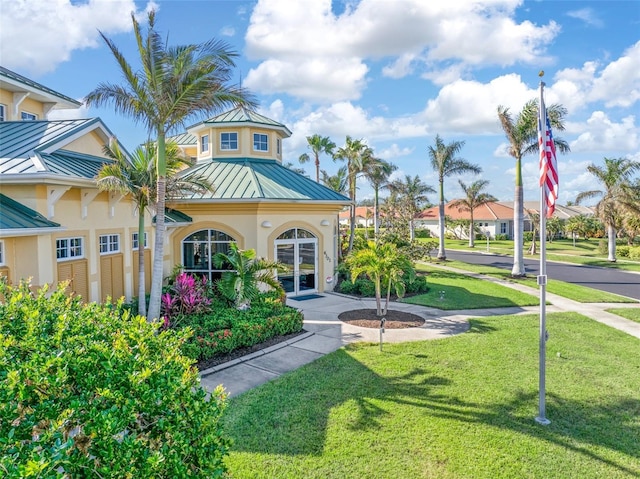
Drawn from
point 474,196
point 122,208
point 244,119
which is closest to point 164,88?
point 122,208

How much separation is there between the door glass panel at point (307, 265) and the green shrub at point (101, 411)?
47.5ft

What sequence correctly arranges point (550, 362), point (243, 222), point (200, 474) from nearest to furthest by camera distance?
point (200, 474) < point (550, 362) < point (243, 222)

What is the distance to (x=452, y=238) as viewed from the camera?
217 ft

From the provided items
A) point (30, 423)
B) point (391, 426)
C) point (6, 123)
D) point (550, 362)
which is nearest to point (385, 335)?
point (550, 362)

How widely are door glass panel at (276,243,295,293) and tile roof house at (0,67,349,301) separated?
0.15 ft

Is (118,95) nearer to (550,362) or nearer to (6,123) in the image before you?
(6,123)

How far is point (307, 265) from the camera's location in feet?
61.8

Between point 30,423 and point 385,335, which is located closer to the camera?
point 30,423

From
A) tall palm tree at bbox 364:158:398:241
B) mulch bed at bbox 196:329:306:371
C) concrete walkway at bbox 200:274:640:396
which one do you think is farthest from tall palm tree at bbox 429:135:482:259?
mulch bed at bbox 196:329:306:371

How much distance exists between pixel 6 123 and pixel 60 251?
579 centimetres

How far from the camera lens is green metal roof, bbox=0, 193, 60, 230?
8.88m

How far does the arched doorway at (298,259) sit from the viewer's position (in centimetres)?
1809

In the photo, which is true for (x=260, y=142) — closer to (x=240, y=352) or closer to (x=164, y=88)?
(x=164, y=88)

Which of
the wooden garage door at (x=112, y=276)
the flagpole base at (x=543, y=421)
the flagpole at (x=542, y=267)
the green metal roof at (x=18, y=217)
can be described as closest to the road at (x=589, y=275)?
the flagpole at (x=542, y=267)
